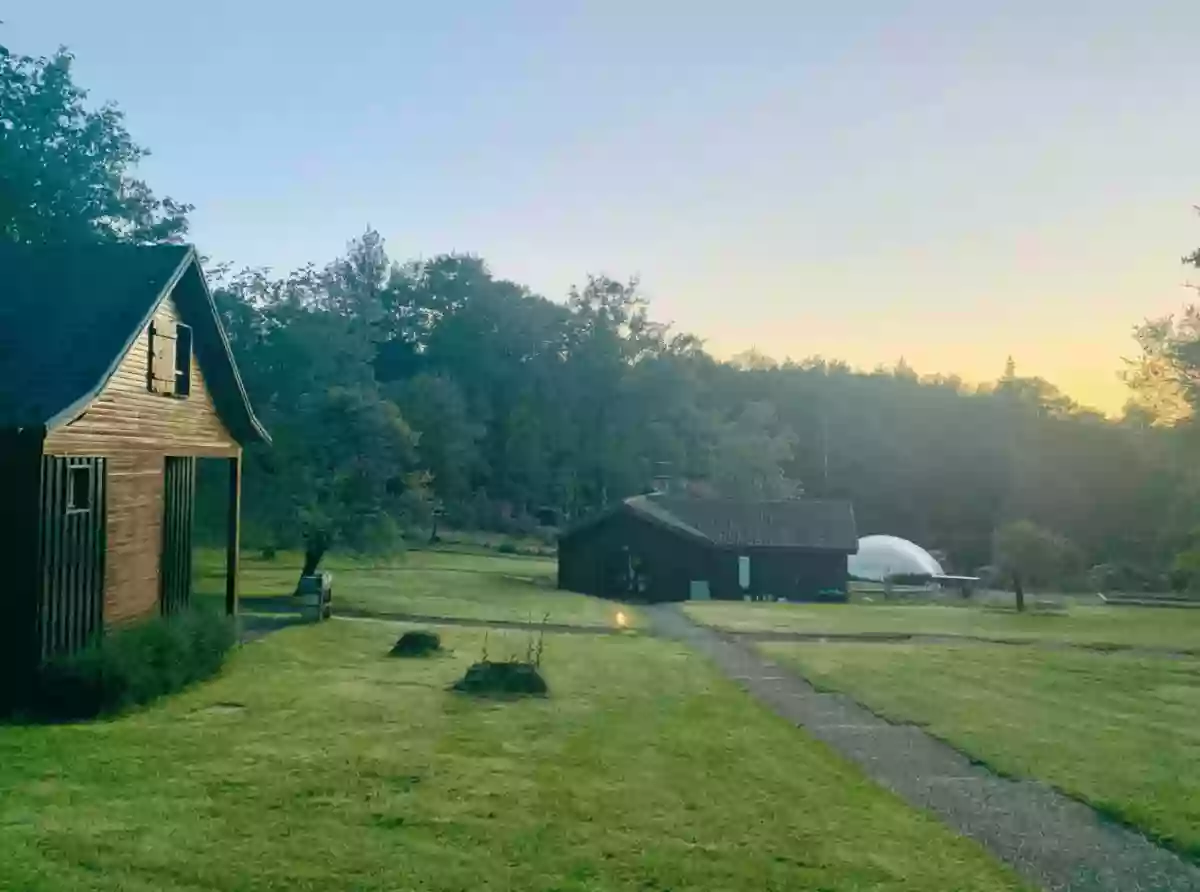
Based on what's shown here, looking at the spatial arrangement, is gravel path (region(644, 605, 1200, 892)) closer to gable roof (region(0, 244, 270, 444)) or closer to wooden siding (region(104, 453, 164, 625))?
wooden siding (region(104, 453, 164, 625))

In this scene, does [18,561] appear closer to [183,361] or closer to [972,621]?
[183,361]

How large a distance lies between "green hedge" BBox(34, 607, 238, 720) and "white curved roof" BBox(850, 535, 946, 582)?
47.9m

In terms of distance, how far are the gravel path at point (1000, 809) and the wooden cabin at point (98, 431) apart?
979 cm

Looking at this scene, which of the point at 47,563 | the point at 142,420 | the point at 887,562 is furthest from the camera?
the point at 887,562

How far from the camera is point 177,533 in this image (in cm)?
1903

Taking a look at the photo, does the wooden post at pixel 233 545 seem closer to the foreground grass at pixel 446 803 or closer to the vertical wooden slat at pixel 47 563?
the foreground grass at pixel 446 803

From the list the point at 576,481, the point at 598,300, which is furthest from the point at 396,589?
the point at 598,300

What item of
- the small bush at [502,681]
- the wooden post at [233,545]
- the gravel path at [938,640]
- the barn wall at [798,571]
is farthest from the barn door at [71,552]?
the barn wall at [798,571]

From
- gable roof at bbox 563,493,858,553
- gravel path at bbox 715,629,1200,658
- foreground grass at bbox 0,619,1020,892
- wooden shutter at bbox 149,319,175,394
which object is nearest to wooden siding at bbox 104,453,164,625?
wooden shutter at bbox 149,319,175,394

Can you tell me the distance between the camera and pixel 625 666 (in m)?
20.6

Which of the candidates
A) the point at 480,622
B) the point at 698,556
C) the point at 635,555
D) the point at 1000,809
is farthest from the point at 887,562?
the point at 1000,809

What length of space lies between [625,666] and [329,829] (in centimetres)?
1154

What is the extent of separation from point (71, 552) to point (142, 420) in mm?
2879

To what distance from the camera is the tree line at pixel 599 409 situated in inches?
1823
